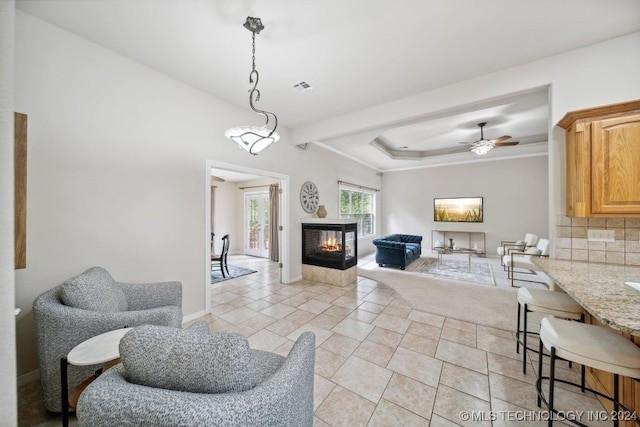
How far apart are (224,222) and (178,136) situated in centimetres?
508

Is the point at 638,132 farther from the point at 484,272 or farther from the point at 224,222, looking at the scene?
the point at 224,222

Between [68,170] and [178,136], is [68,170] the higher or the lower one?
the lower one

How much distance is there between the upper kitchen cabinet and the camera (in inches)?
71.1

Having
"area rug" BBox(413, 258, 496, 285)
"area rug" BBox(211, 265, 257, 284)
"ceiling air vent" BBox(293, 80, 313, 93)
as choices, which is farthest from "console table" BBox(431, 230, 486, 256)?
"ceiling air vent" BBox(293, 80, 313, 93)

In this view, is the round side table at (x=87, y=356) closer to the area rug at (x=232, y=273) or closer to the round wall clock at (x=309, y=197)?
the area rug at (x=232, y=273)

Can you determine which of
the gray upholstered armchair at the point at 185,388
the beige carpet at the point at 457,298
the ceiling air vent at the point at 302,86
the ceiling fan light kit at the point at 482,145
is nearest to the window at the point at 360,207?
the beige carpet at the point at 457,298

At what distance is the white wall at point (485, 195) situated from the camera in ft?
20.3

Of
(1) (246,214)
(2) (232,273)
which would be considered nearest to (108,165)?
(2) (232,273)

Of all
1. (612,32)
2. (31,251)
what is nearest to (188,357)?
(31,251)

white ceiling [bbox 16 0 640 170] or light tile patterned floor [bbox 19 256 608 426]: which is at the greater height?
white ceiling [bbox 16 0 640 170]

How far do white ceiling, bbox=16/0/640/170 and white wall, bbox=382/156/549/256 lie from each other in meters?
4.82

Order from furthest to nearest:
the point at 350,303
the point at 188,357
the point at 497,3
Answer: the point at 350,303 → the point at 497,3 → the point at 188,357

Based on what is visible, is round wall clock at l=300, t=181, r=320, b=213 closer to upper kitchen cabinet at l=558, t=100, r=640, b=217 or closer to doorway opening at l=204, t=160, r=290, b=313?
doorway opening at l=204, t=160, r=290, b=313

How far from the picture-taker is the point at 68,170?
2.03 m
